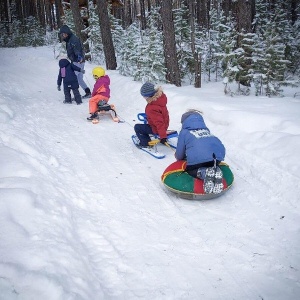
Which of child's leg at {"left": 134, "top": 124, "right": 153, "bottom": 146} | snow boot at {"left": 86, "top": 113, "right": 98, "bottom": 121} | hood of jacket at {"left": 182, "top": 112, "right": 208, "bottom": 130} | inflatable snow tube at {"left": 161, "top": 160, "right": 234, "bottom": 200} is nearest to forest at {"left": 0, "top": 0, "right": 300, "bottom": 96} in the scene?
snow boot at {"left": 86, "top": 113, "right": 98, "bottom": 121}

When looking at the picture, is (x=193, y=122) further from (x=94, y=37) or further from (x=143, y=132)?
(x=94, y=37)

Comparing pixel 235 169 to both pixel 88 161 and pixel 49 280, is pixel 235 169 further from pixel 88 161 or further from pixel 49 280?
pixel 49 280

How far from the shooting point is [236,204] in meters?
3.91

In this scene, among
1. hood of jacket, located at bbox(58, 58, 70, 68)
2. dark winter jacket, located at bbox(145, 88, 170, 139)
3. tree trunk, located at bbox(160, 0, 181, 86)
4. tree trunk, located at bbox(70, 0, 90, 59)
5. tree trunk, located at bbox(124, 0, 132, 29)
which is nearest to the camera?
dark winter jacket, located at bbox(145, 88, 170, 139)

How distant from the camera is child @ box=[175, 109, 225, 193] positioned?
3920mm

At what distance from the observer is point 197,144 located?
4082 mm

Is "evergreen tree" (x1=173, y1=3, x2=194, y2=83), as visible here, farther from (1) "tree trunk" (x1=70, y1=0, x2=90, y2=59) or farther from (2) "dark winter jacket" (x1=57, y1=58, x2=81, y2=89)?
(1) "tree trunk" (x1=70, y1=0, x2=90, y2=59)

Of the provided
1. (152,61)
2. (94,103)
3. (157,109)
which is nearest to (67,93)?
(94,103)

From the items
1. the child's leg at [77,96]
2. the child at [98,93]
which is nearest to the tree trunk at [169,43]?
the child at [98,93]

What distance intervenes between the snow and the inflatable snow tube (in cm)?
14

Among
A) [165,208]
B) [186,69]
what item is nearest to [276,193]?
[165,208]

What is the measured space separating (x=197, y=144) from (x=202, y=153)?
161 mm

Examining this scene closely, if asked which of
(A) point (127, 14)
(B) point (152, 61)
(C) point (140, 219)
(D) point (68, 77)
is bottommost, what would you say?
(C) point (140, 219)

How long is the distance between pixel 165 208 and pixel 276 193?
5.49 feet
